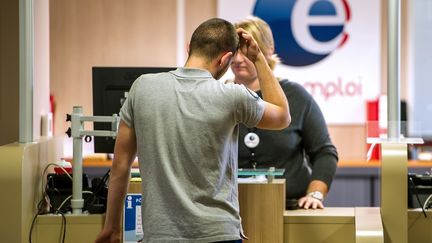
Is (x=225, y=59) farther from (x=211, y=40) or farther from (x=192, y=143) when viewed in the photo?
(x=192, y=143)

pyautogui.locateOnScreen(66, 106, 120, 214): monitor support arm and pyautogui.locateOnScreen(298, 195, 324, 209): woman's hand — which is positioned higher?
pyautogui.locateOnScreen(66, 106, 120, 214): monitor support arm

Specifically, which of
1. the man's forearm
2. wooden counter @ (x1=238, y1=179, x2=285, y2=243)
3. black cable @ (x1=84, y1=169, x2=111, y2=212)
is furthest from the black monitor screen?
the man's forearm

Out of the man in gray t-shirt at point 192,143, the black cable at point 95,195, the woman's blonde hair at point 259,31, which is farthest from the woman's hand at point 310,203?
the man in gray t-shirt at point 192,143

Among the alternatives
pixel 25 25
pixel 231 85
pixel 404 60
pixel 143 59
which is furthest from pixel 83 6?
pixel 231 85

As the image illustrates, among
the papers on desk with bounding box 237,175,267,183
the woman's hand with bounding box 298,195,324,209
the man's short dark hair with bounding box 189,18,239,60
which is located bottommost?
the woman's hand with bounding box 298,195,324,209

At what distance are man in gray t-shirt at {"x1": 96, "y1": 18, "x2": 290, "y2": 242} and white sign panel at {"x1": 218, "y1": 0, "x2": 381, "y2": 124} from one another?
183 inches

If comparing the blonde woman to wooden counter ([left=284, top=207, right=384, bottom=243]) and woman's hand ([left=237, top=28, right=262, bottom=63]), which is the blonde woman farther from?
woman's hand ([left=237, top=28, right=262, bottom=63])

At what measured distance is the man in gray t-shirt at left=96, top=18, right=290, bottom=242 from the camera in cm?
258

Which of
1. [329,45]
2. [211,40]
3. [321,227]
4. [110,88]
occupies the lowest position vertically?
[321,227]

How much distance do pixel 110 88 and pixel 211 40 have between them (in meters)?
1.02

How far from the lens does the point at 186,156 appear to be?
2.58m

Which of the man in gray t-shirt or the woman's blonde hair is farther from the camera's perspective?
the woman's blonde hair

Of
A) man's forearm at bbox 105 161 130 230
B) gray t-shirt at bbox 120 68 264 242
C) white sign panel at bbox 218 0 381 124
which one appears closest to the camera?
gray t-shirt at bbox 120 68 264 242

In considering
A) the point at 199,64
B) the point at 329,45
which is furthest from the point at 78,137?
the point at 329,45
